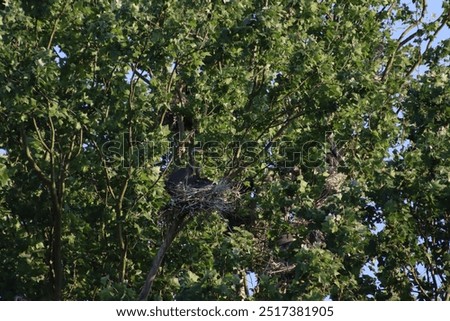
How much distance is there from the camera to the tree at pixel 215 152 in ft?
69.1

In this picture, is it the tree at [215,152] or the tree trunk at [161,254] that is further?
the tree trunk at [161,254]

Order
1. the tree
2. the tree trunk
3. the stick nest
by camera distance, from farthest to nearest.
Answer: the stick nest < the tree trunk < the tree

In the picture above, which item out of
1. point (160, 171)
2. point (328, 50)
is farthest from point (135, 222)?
point (328, 50)

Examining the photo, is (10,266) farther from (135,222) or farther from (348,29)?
(348,29)

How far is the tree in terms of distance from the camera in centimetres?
2105

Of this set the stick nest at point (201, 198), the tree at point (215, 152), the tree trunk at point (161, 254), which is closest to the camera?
the tree at point (215, 152)

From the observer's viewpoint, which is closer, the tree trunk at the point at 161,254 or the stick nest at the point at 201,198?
the tree trunk at the point at 161,254

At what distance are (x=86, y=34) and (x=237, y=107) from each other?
251cm

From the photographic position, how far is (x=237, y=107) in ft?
75.3

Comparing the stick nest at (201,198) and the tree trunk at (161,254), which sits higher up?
the stick nest at (201,198)

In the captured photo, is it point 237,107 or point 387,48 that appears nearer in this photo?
point 237,107

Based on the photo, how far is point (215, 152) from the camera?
75.9 ft

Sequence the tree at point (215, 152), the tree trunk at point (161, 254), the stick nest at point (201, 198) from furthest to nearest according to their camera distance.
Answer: the stick nest at point (201, 198) → the tree trunk at point (161, 254) → the tree at point (215, 152)

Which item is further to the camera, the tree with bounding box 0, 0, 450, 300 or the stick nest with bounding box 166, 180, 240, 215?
the stick nest with bounding box 166, 180, 240, 215
